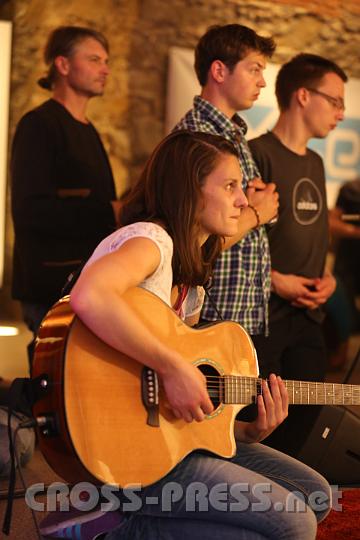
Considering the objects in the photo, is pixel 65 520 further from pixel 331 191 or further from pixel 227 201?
pixel 331 191

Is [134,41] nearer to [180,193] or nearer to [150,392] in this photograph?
[180,193]

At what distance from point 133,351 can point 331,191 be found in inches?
171

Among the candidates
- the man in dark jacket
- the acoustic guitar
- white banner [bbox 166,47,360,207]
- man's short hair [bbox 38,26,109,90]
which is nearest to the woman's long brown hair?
the acoustic guitar

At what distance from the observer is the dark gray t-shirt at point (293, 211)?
3.62 m

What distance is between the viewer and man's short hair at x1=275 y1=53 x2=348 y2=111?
3863mm

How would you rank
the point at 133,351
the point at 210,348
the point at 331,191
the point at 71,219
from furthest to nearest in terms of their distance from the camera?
the point at 331,191
the point at 71,219
the point at 210,348
the point at 133,351

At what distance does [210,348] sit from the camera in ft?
8.19

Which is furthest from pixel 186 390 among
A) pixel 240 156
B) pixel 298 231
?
pixel 298 231

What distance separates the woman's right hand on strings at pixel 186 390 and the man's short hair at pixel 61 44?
7.16 ft

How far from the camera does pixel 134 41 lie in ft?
19.3

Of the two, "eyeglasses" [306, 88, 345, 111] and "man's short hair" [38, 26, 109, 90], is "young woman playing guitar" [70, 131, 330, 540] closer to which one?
"eyeglasses" [306, 88, 345, 111]

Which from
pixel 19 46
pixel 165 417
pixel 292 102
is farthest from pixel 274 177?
pixel 19 46

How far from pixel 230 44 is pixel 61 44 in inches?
39.1

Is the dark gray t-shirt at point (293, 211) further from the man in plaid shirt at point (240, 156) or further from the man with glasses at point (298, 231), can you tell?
the man in plaid shirt at point (240, 156)
